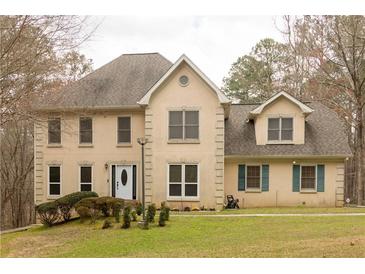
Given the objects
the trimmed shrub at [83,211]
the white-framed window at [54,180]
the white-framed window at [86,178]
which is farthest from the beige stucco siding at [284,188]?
the white-framed window at [54,180]

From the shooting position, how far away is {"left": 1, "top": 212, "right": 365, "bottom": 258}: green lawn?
371 inches

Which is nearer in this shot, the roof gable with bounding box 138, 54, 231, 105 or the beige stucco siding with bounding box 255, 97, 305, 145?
the roof gable with bounding box 138, 54, 231, 105

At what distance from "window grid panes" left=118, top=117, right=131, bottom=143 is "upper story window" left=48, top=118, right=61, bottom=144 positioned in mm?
2807

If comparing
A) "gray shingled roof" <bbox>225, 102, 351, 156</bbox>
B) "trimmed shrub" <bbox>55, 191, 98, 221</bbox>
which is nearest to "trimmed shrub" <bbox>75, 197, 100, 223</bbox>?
"trimmed shrub" <bbox>55, 191, 98, 221</bbox>

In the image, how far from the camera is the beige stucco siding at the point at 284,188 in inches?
683

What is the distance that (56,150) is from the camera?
60.5 ft

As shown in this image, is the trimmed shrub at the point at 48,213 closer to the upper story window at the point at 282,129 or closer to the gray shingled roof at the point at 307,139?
the gray shingled roof at the point at 307,139

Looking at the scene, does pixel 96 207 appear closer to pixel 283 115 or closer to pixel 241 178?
pixel 241 178

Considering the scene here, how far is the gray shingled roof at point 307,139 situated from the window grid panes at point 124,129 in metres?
4.60

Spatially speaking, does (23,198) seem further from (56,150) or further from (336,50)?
(336,50)

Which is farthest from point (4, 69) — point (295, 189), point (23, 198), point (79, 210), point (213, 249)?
point (23, 198)

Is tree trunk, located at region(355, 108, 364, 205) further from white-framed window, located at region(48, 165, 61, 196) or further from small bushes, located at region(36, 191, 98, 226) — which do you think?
white-framed window, located at region(48, 165, 61, 196)

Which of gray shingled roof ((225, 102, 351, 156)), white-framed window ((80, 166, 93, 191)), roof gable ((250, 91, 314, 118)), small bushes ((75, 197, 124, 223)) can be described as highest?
roof gable ((250, 91, 314, 118))

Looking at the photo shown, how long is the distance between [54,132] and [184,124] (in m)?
6.35
